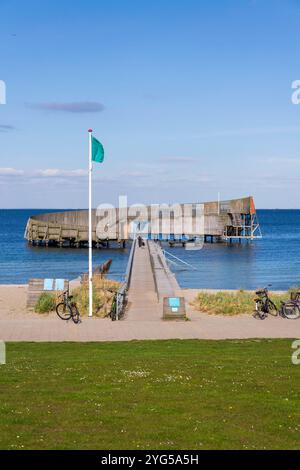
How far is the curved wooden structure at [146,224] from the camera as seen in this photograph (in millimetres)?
87938

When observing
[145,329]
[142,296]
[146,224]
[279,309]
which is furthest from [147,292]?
[146,224]

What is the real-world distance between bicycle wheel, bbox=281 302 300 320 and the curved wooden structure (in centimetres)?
6495

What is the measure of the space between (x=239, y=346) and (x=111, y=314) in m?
6.82

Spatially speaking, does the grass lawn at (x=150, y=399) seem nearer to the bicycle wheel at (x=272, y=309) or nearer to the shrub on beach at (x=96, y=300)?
the bicycle wheel at (x=272, y=309)

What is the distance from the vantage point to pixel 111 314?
2164 cm

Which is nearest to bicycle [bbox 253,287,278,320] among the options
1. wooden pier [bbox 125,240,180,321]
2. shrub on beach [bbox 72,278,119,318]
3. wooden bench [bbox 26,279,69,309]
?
wooden pier [bbox 125,240,180,321]

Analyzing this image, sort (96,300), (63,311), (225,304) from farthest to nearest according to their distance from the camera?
(96,300) < (225,304) < (63,311)

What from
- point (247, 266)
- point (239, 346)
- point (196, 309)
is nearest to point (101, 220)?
point (247, 266)

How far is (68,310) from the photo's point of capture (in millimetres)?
22531

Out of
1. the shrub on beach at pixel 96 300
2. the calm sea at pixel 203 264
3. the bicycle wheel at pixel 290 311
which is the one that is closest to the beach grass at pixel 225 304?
the bicycle wheel at pixel 290 311

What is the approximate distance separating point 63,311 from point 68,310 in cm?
45

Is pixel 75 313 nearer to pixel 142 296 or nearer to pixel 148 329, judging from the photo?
pixel 148 329

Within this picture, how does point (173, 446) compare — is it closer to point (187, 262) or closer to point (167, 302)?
point (167, 302)

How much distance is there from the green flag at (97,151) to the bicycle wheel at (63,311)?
5.16 meters
